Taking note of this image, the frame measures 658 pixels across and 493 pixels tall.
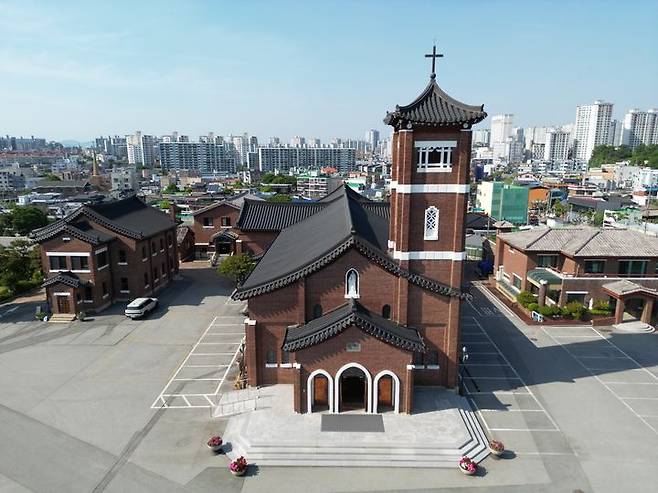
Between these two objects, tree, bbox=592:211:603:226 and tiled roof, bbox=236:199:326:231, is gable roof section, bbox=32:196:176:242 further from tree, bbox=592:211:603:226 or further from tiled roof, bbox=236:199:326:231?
tree, bbox=592:211:603:226

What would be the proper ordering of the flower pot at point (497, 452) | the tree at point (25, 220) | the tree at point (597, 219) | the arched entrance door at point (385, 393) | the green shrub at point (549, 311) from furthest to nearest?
the tree at point (25, 220) → the tree at point (597, 219) → the green shrub at point (549, 311) → the arched entrance door at point (385, 393) → the flower pot at point (497, 452)

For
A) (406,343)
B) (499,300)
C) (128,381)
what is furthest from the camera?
(499,300)

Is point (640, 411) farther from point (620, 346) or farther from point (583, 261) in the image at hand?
point (583, 261)

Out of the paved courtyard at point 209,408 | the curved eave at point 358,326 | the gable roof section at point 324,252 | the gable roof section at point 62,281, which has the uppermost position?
the gable roof section at point 324,252

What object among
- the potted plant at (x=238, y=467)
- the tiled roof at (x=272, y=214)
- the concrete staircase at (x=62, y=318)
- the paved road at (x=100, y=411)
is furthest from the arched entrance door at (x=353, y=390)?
the concrete staircase at (x=62, y=318)

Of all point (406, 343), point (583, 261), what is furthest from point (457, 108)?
point (583, 261)

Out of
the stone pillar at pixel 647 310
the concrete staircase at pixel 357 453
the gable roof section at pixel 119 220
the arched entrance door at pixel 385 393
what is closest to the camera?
the concrete staircase at pixel 357 453

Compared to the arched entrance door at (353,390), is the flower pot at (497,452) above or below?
below

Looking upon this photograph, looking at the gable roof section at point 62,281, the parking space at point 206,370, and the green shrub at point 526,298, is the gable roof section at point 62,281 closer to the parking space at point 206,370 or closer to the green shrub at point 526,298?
the parking space at point 206,370
